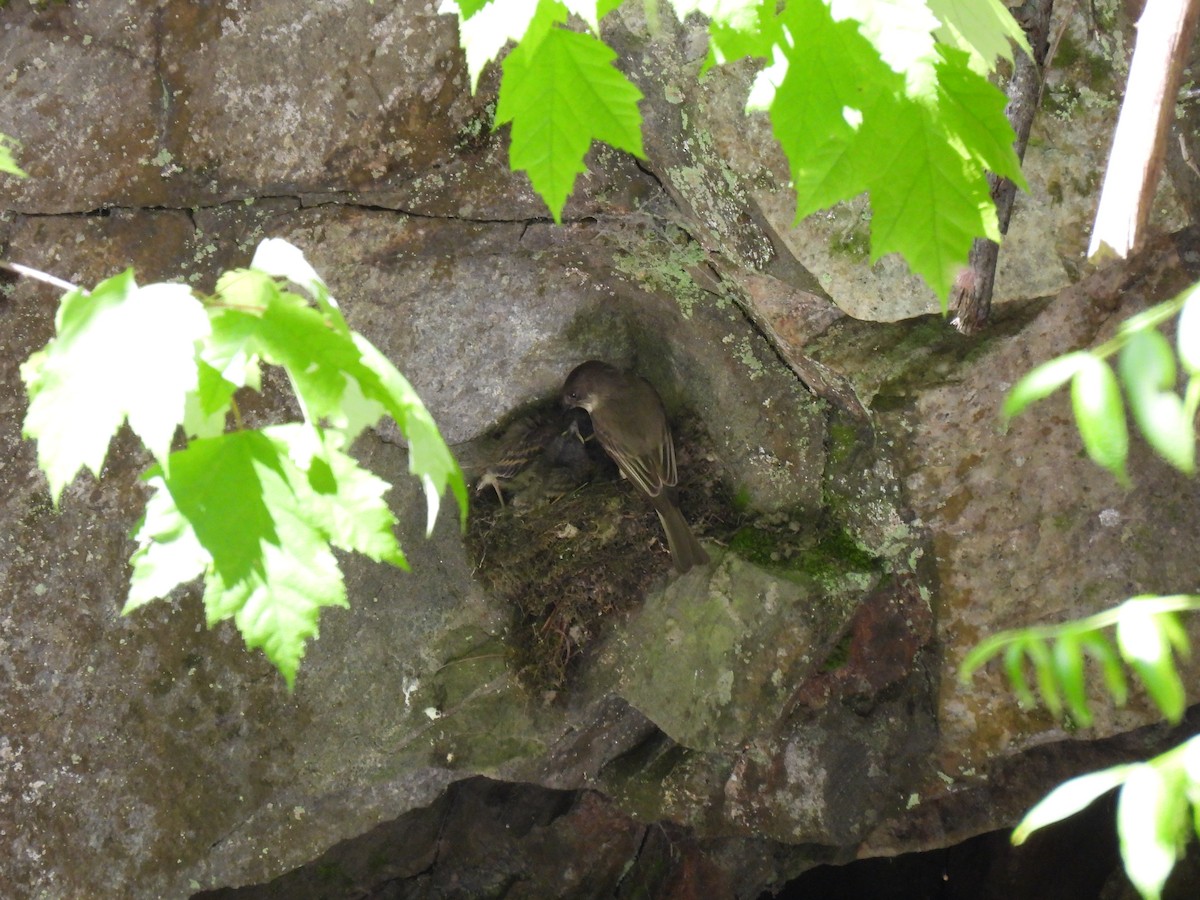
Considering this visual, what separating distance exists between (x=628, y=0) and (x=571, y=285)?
1.02m

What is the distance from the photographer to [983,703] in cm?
350

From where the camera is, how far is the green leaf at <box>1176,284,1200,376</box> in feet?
2.81

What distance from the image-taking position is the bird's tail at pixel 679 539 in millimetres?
3816

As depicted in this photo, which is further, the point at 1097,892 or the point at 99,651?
the point at 1097,892

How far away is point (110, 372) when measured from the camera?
125cm

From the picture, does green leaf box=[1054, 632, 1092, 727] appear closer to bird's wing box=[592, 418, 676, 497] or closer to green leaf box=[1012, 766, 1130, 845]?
green leaf box=[1012, 766, 1130, 845]

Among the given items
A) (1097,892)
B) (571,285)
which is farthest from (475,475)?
(1097,892)

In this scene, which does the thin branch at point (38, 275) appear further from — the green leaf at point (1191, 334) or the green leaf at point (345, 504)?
the green leaf at point (1191, 334)

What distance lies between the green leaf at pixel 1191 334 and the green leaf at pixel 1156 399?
0.02m

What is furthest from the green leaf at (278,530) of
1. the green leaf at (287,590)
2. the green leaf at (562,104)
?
the green leaf at (562,104)

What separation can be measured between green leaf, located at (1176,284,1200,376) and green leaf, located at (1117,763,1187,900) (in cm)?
36

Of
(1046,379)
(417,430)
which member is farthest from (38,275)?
(1046,379)

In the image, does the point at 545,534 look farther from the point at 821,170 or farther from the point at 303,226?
the point at 821,170

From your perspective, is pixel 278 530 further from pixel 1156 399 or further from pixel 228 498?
pixel 1156 399
